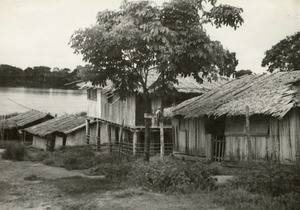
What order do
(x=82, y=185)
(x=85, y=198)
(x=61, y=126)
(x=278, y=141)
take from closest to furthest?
(x=85, y=198) → (x=82, y=185) → (x=278, y=141) → (x=61, y=126)

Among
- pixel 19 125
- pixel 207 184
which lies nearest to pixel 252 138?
pixel 207 184

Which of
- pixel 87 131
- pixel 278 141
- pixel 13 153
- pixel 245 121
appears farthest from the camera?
pixel 87 131

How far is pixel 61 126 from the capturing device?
83.1 feet

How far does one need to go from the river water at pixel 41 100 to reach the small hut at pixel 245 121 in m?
36.8

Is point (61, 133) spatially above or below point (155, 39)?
below

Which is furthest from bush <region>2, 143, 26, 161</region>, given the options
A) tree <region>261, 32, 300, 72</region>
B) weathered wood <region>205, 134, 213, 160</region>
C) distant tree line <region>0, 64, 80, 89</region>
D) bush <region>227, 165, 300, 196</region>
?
distant tree line <region>0, 64, 80, 89</region>

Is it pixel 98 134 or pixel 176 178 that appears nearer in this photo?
pixel 176 178

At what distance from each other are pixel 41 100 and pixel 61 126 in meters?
34.6

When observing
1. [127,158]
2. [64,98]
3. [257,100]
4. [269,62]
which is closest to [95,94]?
[127,158]

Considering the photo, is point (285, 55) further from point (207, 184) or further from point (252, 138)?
point (207, 184)

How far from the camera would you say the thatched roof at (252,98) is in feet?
36.5

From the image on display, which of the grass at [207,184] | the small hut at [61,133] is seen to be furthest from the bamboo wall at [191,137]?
the small hut at [61,133]

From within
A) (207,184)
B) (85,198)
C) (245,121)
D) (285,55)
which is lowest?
(85,198)

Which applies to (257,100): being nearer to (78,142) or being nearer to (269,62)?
(269,62)
